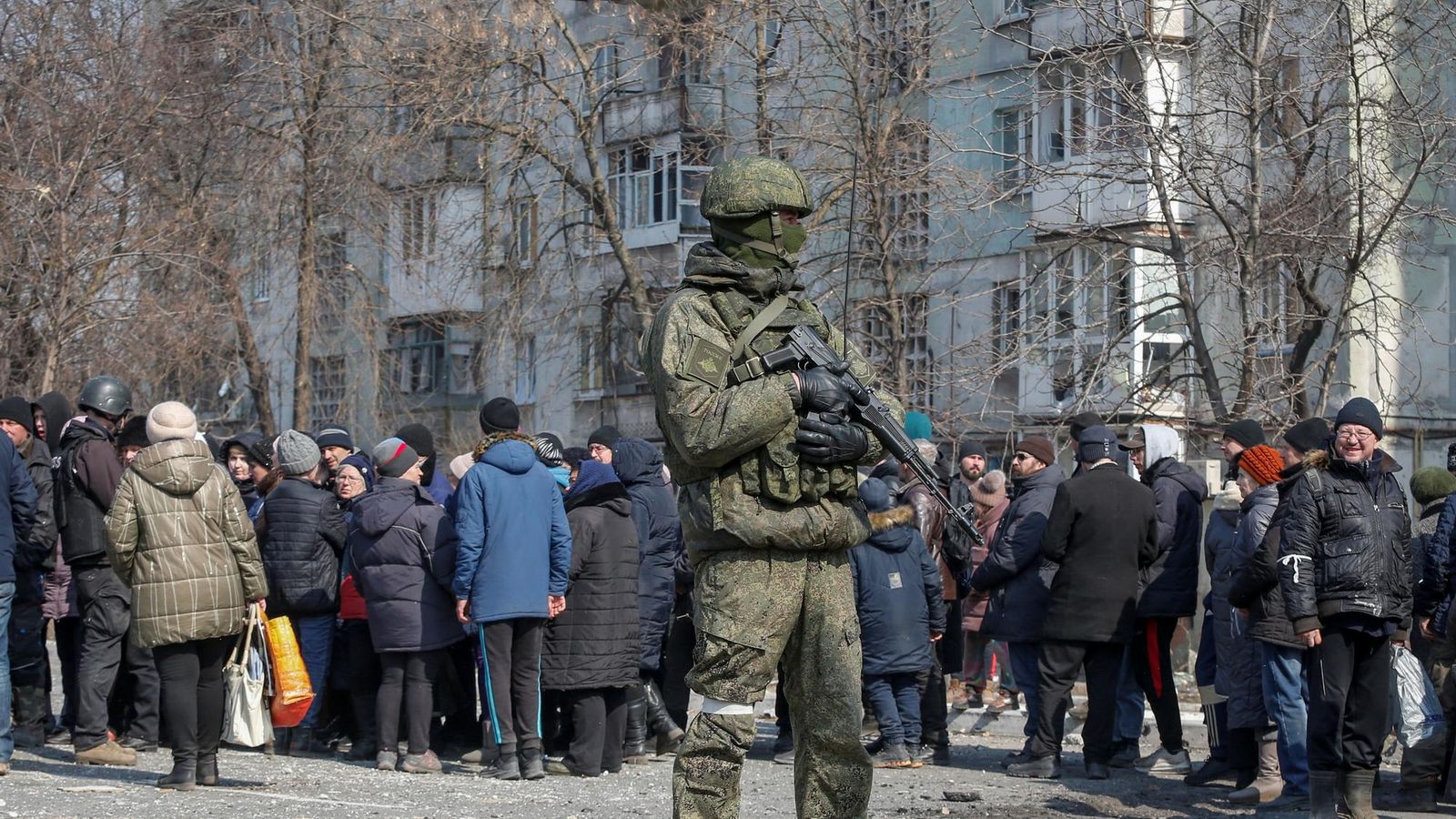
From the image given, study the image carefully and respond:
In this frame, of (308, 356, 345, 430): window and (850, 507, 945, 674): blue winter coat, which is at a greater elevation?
(308, 356, 345, 430): window

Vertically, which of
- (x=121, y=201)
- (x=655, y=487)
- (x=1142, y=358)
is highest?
(x=121, y=201)

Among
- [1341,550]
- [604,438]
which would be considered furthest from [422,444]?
[1341,550]

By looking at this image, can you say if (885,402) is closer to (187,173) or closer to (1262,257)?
(1262,257)

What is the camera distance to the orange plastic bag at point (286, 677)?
9578 millimetres

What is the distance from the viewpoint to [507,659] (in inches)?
395

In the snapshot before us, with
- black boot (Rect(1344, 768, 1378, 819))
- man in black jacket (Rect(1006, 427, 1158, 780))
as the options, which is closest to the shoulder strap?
black boot (Rect(1344, 768, 1378, 819))

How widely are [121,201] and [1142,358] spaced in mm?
11622

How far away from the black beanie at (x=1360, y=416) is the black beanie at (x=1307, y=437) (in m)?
0.80

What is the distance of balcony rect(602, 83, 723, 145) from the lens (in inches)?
949

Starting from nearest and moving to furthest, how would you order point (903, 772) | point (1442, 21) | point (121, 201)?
point (903, 772) → point (1442, 21) → point (121, 201)

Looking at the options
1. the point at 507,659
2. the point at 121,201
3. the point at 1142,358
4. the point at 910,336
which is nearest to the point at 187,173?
the point at 121,201

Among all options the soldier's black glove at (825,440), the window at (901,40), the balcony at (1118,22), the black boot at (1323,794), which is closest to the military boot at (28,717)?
the soldier's black glove at (825,440)

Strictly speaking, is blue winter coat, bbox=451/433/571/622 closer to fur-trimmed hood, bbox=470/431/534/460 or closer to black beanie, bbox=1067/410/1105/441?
fur-trimmed hood, bbox=470/431/534/460

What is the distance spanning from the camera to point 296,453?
10992 mm
